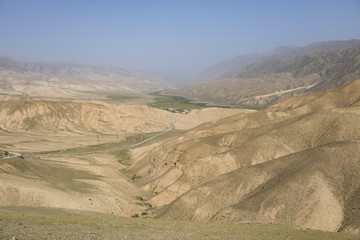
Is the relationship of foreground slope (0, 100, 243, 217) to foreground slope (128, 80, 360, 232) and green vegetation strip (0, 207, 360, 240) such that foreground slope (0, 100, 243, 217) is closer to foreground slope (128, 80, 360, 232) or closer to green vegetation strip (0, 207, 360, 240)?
foreground slope (128, 80, 360, 232)

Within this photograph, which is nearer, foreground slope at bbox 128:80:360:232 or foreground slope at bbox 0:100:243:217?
foreground slope at bbox 128:80:360:232

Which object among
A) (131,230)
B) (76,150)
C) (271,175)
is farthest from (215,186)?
(76,150)

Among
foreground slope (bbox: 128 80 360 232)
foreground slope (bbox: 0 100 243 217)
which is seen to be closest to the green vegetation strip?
foreground slope (bbox: 128 80 360 232)

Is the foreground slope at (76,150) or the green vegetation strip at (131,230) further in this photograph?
the foreground slope at (76,150)

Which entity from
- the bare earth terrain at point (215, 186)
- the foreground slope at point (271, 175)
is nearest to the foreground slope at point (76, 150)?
the bare earth terrain at point (215, 186)

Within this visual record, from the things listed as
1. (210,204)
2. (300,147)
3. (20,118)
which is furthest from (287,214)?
(20,118)

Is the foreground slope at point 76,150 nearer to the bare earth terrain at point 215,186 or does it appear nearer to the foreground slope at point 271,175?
the bare earth terrain at point 215,186

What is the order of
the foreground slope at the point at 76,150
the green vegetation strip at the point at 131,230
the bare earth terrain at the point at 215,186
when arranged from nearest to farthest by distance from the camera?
1. the green vegetation strip at the point at 131,230
2. the bare earth terrain at the point at 215,186
3. the foreground slope at the point at 76,150
